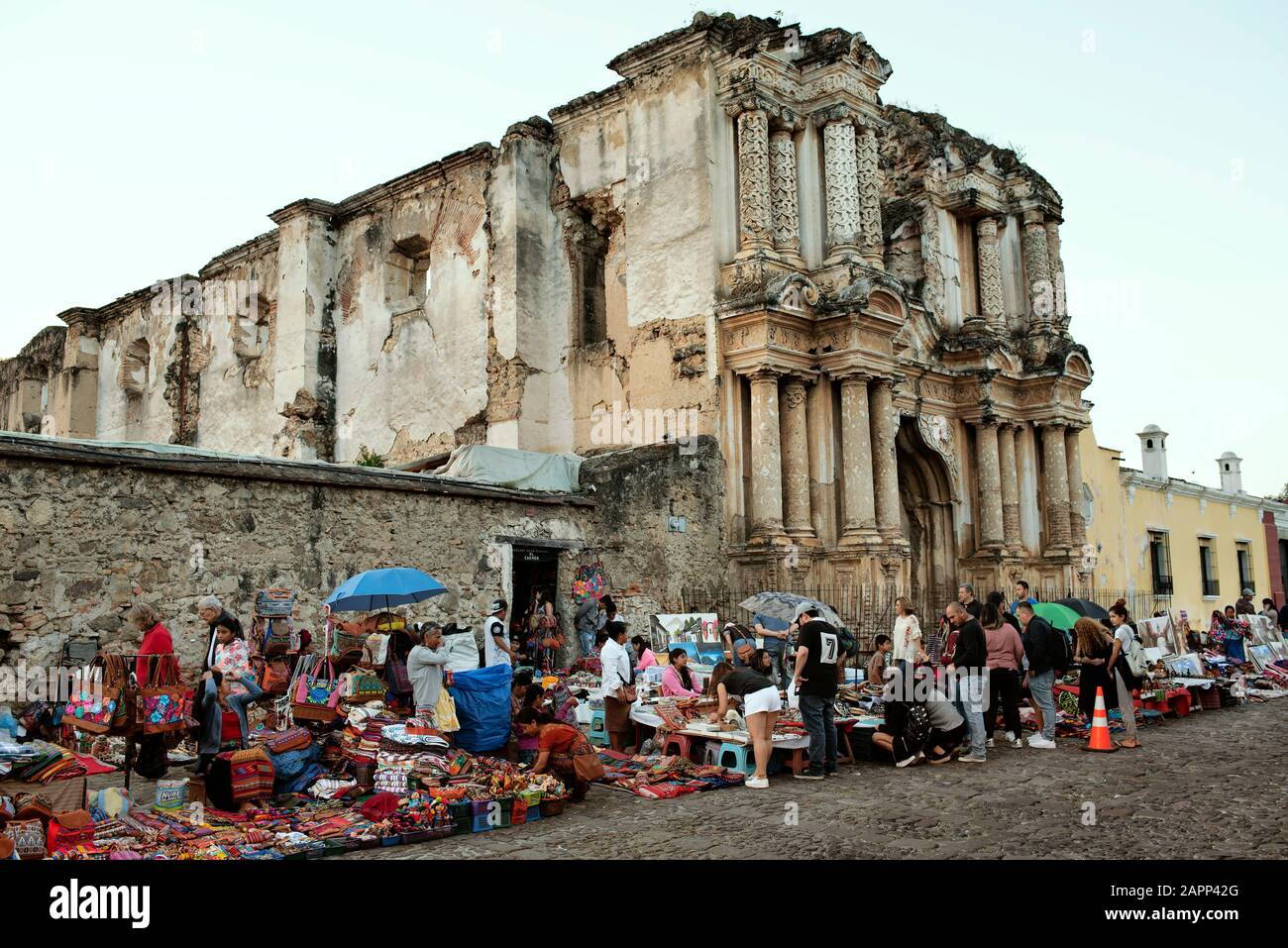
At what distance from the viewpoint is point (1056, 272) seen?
26047mm

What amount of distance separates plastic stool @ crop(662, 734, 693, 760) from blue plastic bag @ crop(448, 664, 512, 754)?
171cm

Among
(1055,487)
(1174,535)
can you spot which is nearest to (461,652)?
(1055,487)

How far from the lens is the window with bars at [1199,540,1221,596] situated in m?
31.4

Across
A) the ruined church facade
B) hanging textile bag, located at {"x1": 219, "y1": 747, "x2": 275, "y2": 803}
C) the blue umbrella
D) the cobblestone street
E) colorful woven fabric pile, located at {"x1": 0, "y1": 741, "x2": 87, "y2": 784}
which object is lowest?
the cobblestone street

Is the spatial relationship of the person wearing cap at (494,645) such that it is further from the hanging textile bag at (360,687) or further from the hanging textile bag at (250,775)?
the hanging textile bag at (250,775)

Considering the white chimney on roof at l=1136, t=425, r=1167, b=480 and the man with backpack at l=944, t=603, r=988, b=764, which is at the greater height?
the white chimney on roof at l=1136, t=425, r=1167, b=480

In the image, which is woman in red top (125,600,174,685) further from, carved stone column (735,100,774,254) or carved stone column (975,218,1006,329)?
carved stone column (975,218,1006,329)

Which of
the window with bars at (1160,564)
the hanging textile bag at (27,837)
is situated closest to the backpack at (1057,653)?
the hanging textile bag at (27,837)

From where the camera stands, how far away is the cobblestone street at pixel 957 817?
279 inches

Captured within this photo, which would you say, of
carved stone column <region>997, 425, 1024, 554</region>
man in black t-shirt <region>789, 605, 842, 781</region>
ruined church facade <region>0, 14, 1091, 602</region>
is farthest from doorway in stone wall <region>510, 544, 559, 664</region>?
carved stone column <region>997, 425, 1024, 554</region>

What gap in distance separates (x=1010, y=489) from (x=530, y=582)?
1265 cm

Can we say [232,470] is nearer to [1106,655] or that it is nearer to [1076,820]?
[1076,820]

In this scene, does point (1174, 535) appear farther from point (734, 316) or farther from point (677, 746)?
point (677, 746)

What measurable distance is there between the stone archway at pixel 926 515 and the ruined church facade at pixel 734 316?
59mm
